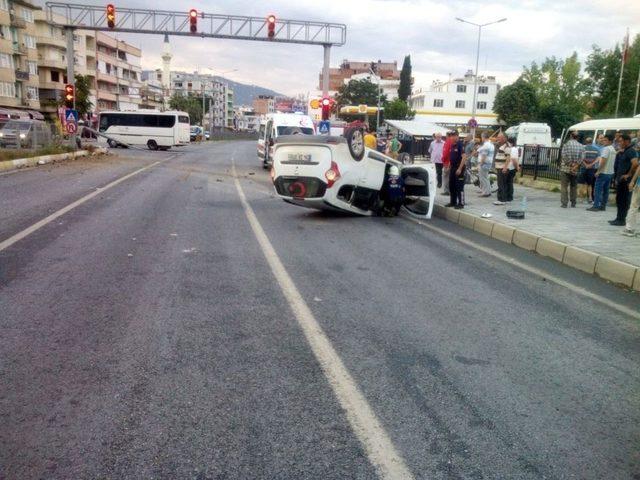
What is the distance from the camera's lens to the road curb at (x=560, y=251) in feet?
23.8

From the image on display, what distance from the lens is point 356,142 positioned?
1129 centimetres

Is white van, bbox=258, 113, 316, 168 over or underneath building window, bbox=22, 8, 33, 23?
underneath

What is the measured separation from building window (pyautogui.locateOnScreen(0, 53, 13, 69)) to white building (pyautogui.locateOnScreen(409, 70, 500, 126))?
6181 centimetres

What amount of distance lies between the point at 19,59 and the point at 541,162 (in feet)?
202

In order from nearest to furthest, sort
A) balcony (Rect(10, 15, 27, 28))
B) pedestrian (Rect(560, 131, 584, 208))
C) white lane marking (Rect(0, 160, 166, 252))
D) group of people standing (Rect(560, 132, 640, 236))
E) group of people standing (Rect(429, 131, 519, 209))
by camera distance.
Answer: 1. white lane marking (Rect(0, 160, 166, 252))
2. group of people standing (Rect(560, 132, 640, 236))
3. group of people standing (Rect(429, 131, 519, 209))
4. pedestrian (Rect(560, 131, 584, 208))
5. balcony (Rect(10, 15, 27, 28))

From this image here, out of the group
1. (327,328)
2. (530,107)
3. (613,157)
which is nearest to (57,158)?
(613,157)

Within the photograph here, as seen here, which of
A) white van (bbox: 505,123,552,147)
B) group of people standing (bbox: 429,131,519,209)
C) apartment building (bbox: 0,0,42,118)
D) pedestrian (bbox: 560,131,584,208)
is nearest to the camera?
group of people standing (bbox: 429,131,519,209)

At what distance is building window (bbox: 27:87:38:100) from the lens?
63469mm

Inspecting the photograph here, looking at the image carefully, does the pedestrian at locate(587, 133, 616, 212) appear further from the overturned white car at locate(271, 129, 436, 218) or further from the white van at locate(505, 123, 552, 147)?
the white van at locate(505, 123, 552, 147)

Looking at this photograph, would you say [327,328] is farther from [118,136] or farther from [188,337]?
[118,136]

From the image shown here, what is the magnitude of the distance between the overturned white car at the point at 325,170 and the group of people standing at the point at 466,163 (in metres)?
2.45

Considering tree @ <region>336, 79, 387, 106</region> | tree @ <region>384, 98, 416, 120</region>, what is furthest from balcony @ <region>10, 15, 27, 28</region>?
tree @ <region>384, 98, 416, 120</region>

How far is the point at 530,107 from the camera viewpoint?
258 ft

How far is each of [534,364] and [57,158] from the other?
26.5 m
